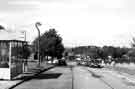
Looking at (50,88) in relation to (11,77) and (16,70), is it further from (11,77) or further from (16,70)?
(16,70)

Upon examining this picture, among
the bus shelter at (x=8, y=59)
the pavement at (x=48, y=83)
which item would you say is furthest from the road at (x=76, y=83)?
the bus shelter at (x=8, y=59)

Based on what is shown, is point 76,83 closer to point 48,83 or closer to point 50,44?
point 48,83

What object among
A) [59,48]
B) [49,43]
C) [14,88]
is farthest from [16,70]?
[59,48]

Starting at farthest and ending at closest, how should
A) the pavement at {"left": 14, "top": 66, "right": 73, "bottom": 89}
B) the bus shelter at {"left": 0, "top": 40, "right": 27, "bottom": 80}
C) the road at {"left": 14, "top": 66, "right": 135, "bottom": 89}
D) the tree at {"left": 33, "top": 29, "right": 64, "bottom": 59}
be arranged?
1. the tree at {"left": 33, "top": 29, "right": 64, "bottom": 59}
2. the bus shelter at {"left": 0, "top": 40, "right": 27, "bottom": 80}
3. the road at {"left": 14, "top": 66, "right": 135, "bottom": 89}
4. the pavement at {"left": 14, "top": 66, "right": 73, "bottom": 89}

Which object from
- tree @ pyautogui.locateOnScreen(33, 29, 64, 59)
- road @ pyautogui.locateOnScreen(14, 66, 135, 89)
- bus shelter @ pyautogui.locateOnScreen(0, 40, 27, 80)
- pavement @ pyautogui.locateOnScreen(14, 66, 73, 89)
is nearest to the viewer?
pavement @ pyautogui.locateOnScreen(14, 66, 73, 89)

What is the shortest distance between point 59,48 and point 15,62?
57620 mm

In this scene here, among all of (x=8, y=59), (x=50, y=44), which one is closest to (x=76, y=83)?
(x=8, y=59)

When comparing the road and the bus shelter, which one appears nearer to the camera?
the road

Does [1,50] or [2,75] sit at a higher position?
[1,50]

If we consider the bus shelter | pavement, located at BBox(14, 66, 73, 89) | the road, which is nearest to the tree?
the road

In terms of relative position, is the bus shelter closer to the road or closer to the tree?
the road

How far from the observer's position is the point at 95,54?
133 metres

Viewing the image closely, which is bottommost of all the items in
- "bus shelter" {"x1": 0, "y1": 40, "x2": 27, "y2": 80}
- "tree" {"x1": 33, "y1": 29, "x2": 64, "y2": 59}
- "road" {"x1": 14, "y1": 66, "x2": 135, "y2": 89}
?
"road" {"x1": 14, "y1": 66, "x2": 135, "y2": 89}

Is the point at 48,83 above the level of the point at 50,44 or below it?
below
